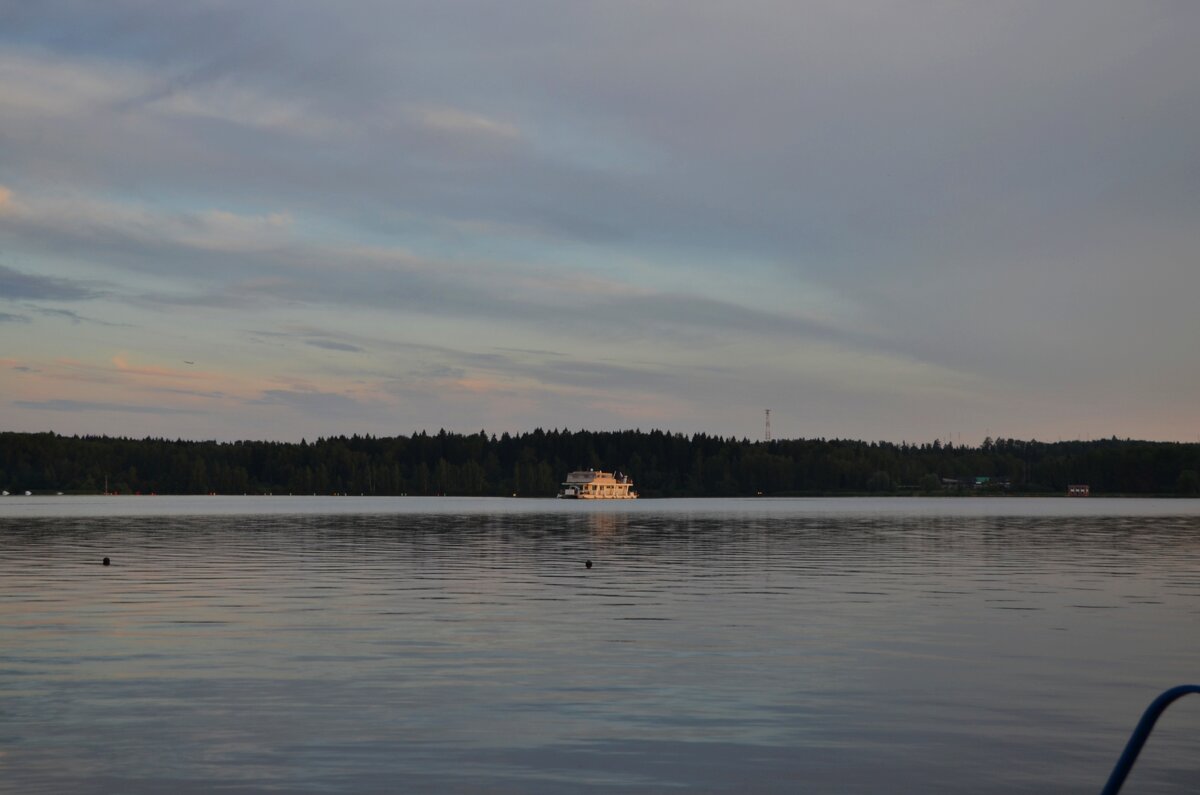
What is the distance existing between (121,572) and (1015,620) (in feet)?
157

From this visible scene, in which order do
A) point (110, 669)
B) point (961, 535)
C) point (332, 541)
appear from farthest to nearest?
1. point (961, 535)
2. point (332, 541)
3. point (110, 669)

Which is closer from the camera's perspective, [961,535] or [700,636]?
[700,636]

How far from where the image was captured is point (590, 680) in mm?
33125

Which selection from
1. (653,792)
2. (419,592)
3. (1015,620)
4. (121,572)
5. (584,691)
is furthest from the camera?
(121,572)

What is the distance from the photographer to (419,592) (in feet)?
195

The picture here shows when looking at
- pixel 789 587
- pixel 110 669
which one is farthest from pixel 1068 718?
pixel 789 587

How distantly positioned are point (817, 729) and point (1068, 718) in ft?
19.7

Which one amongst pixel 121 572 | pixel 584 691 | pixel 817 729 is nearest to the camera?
pixel 817 729

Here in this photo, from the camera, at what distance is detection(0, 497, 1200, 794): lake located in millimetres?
23188

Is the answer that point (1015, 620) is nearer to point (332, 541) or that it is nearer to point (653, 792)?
point (653, 792)

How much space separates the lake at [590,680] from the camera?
2319cm

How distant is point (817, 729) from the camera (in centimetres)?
2694

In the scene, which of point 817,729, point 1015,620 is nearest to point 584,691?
point 817,729

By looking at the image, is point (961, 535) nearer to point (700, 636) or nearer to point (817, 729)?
point (700, 636)
